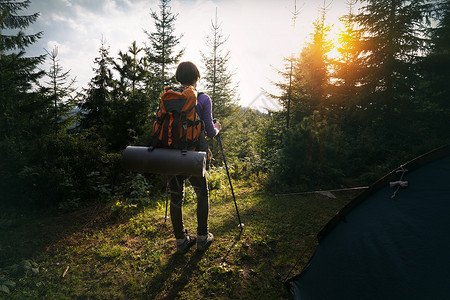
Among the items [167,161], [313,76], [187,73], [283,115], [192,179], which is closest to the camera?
[167,161]

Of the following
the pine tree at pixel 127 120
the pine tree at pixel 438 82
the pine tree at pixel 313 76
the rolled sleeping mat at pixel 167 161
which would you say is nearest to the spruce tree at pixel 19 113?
the pine tree at pixel 127 120

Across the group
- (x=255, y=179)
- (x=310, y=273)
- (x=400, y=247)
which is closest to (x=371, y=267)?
(x=400, y=247)

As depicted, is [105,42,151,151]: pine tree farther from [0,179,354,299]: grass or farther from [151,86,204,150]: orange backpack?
[151,86,204,150]: orange backpack

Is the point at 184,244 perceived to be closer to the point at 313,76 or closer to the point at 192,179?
the point at 192,179

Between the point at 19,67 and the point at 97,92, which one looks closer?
the point at 19,67

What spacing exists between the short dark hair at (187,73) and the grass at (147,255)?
8.56 feet

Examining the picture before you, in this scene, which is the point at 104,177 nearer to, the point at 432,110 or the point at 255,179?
the point at 255,179

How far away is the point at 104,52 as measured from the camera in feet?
63.2

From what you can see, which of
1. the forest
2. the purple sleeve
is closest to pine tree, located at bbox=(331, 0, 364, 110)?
the forest

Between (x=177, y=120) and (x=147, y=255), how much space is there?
7.15 ft

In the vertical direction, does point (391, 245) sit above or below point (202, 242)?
above

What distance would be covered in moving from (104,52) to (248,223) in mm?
22299

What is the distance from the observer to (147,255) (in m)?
3.10

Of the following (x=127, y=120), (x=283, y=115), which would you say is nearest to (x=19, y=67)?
(x=127, y=120)
